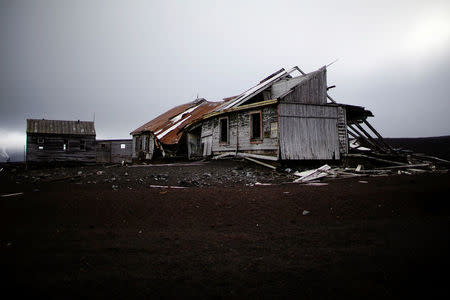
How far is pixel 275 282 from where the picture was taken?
2.43 meters

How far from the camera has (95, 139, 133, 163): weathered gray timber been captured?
30.2 meters

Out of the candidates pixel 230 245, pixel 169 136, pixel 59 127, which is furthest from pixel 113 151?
pixel 230 245

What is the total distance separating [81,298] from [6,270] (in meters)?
1.17

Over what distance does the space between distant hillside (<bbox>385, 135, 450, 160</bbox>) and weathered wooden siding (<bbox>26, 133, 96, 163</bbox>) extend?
33.4 meters

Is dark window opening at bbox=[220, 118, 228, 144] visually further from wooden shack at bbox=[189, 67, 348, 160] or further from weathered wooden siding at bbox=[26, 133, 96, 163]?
weathered wooden siding at bbox=[26, 133, 96, 163]

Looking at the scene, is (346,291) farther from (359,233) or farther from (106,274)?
(106,274)

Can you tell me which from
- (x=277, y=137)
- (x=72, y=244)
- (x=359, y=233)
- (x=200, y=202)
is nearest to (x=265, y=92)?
(x=277, y=137)

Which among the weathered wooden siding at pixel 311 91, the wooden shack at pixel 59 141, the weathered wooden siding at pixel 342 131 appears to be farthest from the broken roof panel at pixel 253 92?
the wooden shack at pixel 59 141

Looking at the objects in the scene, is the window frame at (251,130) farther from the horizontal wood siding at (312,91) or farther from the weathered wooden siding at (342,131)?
the weathered wooden siding at (342,131)

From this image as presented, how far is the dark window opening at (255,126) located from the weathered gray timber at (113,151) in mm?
21024

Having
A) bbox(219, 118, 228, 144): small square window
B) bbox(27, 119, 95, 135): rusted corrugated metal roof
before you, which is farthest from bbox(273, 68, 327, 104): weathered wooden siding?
bbox(27, 119, 95, 135): rusted corrugated metal roof

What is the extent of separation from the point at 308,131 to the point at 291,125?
114 centimetres

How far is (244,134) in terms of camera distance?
A: 1523 cm

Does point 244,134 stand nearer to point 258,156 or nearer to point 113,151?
point 258,156
